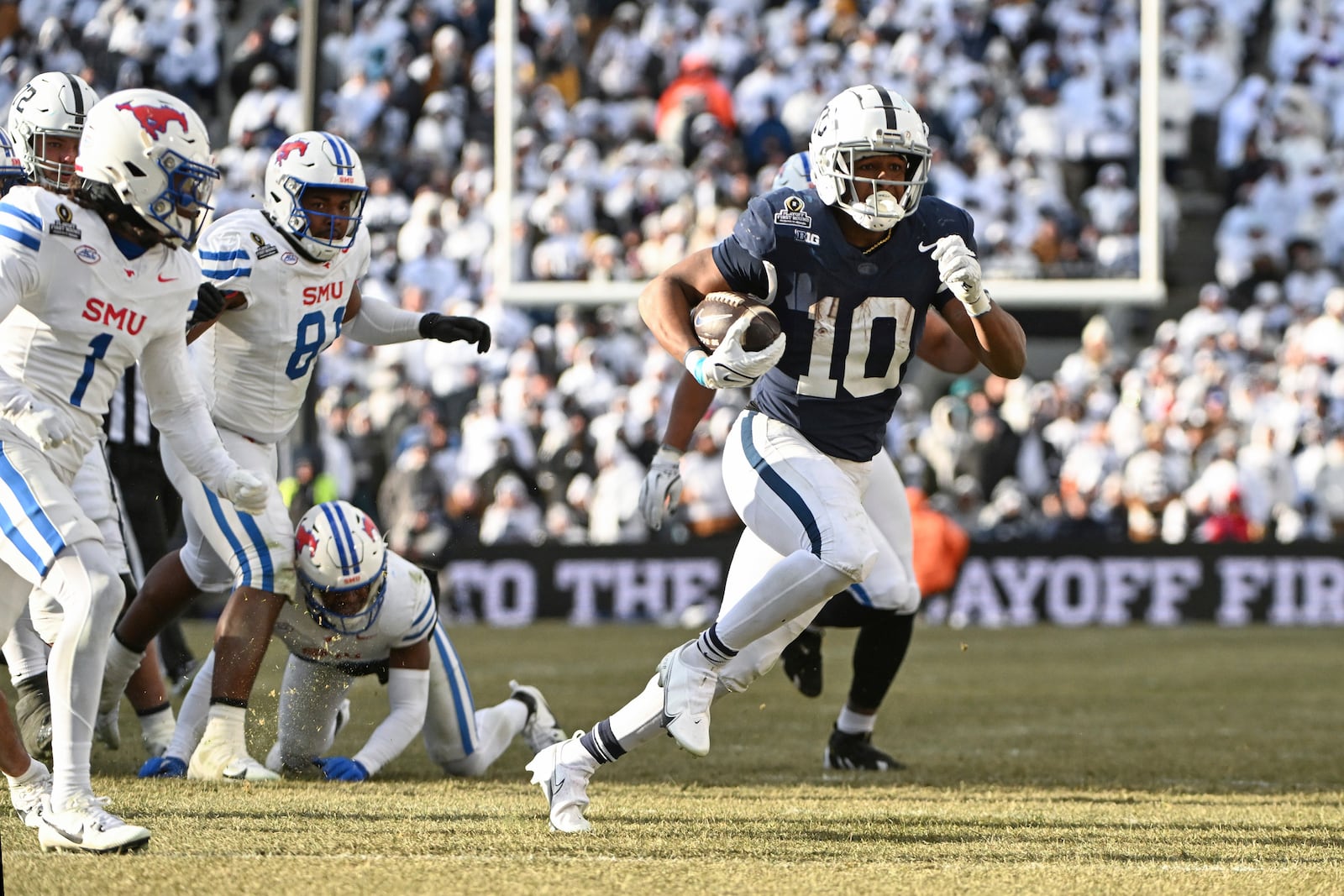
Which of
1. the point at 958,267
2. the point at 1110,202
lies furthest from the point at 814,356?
the point at 1110,202

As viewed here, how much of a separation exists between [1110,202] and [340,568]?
850 cm

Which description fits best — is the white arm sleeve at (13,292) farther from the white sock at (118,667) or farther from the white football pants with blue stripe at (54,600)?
the white sock at (118,667)

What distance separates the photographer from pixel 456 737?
5914 mm

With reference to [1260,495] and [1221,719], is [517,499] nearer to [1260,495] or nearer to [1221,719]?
[1260,495]

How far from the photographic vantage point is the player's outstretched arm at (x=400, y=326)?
6203 mm

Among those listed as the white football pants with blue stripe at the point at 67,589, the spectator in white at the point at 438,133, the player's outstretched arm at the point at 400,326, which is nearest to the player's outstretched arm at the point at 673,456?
the player's outstretched arm at the point at 400,326

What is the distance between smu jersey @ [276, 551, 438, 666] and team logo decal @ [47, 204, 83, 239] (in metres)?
1.59

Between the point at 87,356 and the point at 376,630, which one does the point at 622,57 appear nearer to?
the point at 376,630

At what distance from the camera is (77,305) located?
15.1 feet

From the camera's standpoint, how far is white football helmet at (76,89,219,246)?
456 centimetres

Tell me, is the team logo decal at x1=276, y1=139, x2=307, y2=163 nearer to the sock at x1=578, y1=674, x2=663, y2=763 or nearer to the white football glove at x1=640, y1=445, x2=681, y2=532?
the white football glove at x1=640, y1=445, x2=681, y2=532

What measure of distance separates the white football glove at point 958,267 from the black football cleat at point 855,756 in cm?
211

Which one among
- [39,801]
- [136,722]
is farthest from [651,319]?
[136,722]

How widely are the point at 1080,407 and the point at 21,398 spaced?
11158mm
